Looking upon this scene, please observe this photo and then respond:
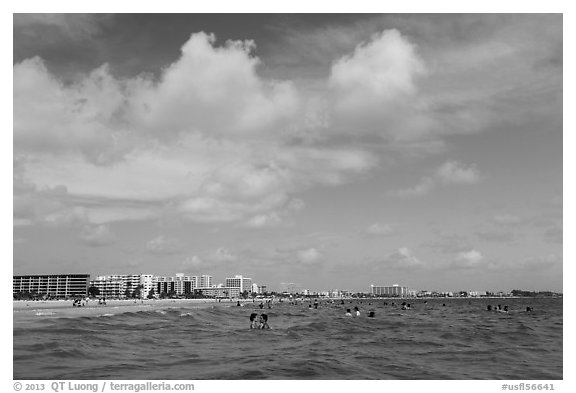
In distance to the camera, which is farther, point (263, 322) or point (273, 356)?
point (263, 322)

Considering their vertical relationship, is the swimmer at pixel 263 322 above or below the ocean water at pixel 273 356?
below

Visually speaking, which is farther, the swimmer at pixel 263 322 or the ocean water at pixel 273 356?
the swimmer at pixel 263 322

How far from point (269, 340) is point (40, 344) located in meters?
16.2

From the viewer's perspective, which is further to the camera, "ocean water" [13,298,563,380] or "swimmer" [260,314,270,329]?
"swimmer" [260,314,270,329]

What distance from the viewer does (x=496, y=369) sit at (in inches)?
926

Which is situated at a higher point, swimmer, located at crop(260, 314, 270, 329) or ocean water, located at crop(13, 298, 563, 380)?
ocean water, located at crop(13, 298, 563, 380)

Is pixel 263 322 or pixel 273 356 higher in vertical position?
pixel 273 356
